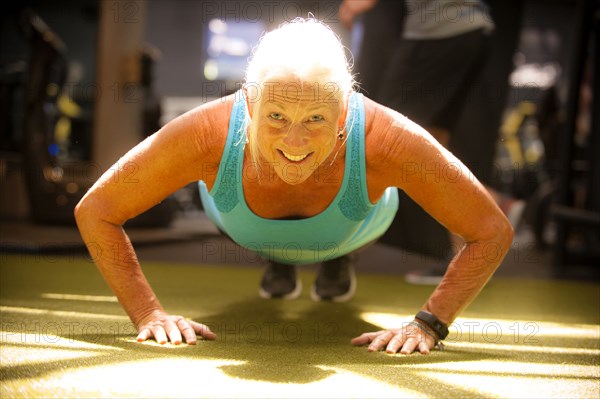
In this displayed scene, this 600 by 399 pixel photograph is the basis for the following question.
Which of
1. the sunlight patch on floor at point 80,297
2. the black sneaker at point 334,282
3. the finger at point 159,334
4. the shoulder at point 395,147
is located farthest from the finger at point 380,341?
the sunlight patch on floor at point 80,297

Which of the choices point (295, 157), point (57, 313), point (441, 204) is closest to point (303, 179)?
point (295, 157)

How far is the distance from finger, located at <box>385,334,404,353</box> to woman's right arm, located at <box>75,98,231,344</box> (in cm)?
38

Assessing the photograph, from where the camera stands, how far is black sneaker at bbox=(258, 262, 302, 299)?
2078mm

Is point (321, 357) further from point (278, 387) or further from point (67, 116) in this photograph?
point (67, 116)

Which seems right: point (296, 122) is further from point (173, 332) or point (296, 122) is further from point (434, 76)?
point (434, 76)

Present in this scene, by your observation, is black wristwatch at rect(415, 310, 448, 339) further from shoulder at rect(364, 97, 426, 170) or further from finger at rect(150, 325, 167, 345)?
finger at rect(150, 325, 167, 345)

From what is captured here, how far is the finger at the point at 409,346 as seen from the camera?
4.36 ft

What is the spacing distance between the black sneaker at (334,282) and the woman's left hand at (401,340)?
0.64 meters

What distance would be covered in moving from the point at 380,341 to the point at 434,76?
1.36 metres

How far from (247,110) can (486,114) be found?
1.85 meters

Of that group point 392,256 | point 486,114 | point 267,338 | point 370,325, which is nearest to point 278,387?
point 267,338

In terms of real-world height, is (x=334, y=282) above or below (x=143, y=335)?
below

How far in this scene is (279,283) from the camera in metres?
2.08

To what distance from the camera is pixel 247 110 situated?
4.37 ft
